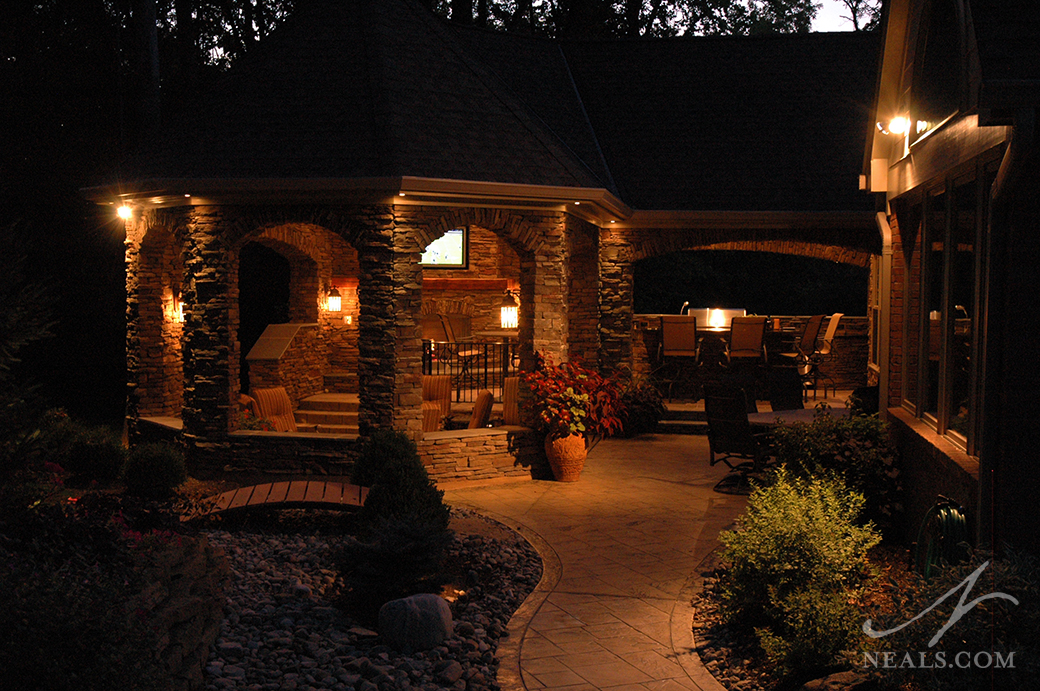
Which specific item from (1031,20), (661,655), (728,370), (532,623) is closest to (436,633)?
(532,623)

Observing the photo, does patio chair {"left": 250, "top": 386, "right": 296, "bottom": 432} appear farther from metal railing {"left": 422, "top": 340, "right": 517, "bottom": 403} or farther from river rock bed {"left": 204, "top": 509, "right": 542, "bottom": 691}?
river rock bed {"left": 204, "top": 509, "right": 542, "bottom": 691}

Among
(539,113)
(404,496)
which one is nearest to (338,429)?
(404,496)

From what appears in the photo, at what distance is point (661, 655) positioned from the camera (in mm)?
5320

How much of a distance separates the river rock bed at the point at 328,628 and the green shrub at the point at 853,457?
236cm

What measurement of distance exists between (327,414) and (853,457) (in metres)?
8.10

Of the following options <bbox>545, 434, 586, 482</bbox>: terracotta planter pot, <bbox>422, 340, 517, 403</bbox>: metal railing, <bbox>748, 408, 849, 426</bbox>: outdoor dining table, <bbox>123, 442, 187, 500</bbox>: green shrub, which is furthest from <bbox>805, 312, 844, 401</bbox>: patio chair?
<bbox>123, 442, 187, 500</bbox>: green shrub

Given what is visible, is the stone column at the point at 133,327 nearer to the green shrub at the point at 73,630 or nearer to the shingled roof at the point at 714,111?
the shingled roof at the point at 714,111

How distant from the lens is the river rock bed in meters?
4.95

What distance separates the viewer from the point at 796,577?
207 inches

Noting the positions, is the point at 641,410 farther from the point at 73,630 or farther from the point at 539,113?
the point at 73,630

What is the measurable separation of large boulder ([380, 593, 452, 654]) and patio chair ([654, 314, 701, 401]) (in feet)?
33.1

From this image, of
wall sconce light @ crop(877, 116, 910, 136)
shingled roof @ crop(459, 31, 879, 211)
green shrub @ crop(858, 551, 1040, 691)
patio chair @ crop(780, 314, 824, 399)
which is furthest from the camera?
patio chair @ crop(780, 314, 824, 399)

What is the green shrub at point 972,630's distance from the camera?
3.68 metres

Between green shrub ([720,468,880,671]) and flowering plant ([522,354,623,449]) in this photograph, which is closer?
green shrub ([720,468,880,671])
